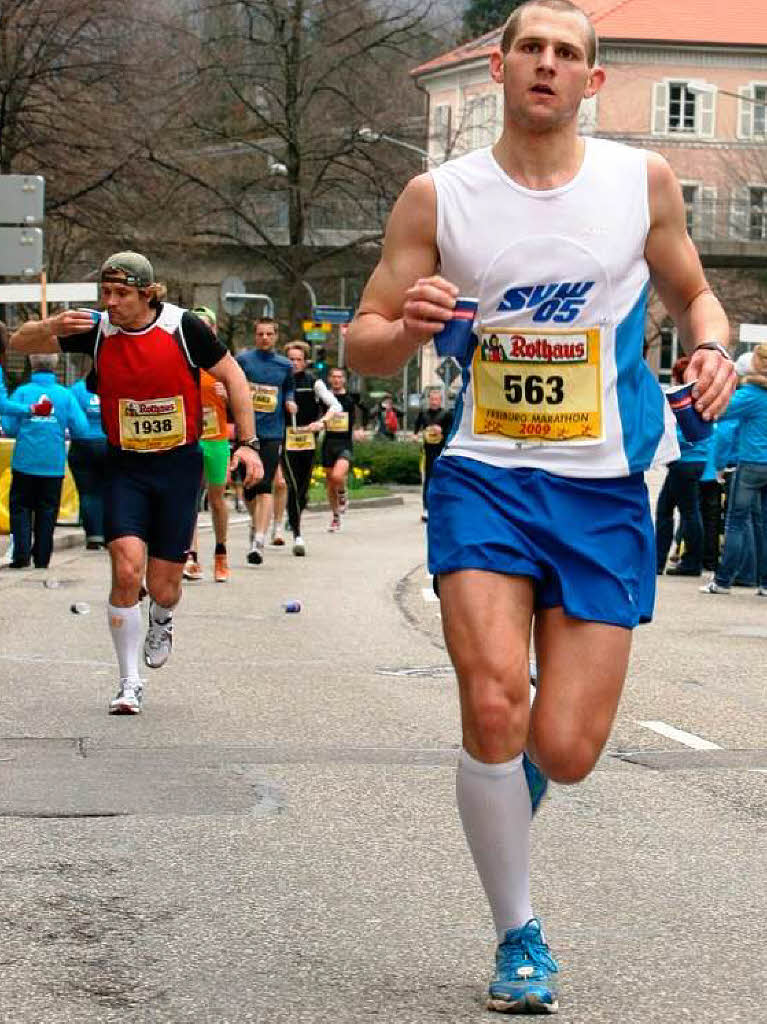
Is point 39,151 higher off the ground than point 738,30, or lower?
lower

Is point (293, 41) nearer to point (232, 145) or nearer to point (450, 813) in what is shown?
point (232, 145)

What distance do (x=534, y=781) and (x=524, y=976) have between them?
509 millimetres

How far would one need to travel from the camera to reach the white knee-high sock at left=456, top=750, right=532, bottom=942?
4688 mm

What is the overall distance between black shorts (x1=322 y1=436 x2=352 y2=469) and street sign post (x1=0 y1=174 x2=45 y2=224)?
4581 mm

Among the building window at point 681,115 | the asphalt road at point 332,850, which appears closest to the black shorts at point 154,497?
the asphalt road at point 332,850

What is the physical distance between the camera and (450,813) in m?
7.00

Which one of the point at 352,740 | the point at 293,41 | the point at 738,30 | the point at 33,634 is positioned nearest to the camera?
the point at 352,740

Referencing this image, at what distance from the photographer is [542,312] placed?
16.1ft

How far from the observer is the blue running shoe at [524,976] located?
14.9ft

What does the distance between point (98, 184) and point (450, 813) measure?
34.2m

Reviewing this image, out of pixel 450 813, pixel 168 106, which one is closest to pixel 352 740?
pixel 450 813

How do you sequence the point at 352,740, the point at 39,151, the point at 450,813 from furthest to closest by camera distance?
the point at 39,151 < the point at 352,740 < the point at 450,813

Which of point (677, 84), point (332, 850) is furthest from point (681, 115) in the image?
point (332, 850)

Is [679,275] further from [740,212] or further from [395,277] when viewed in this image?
[740,212]
